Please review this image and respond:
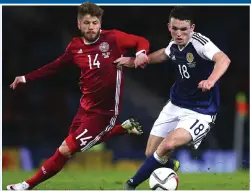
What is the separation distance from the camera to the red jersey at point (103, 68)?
8.41 meters

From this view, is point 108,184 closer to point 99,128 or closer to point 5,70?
point 99,128

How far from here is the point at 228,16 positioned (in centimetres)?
1727

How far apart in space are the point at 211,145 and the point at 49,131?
3748 mm

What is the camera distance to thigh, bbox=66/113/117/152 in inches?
332

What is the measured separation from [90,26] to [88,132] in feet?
4.00

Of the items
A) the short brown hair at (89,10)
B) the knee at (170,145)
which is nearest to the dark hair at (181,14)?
the short brown hair at (89,10)

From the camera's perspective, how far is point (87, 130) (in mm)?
8445

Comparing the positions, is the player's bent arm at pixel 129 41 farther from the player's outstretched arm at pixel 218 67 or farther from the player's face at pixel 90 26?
the player's outstretched arm at pixel 218 67

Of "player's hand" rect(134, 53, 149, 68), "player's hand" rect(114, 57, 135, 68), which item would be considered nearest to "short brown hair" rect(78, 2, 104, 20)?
"player's hand" rect(114, 57, 135, 68)

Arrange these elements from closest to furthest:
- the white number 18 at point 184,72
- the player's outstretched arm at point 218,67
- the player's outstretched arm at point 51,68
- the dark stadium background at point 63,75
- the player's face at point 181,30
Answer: the player's outstretched arm at point 218,67 < the player's face at point 181,30 < the white number 18 at point 184,72 < the player's outstretched arm at point 51,68 < the dark stadium background at point 63,75

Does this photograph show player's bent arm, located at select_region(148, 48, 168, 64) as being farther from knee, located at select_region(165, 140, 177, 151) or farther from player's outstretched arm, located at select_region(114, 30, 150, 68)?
knee, located at select_region(165, 140, 177, 151)

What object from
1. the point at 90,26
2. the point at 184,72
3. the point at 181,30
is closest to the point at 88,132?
the point at 90,26

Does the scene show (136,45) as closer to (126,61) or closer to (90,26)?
(126,61)

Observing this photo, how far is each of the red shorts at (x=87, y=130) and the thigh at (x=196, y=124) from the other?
98cm
